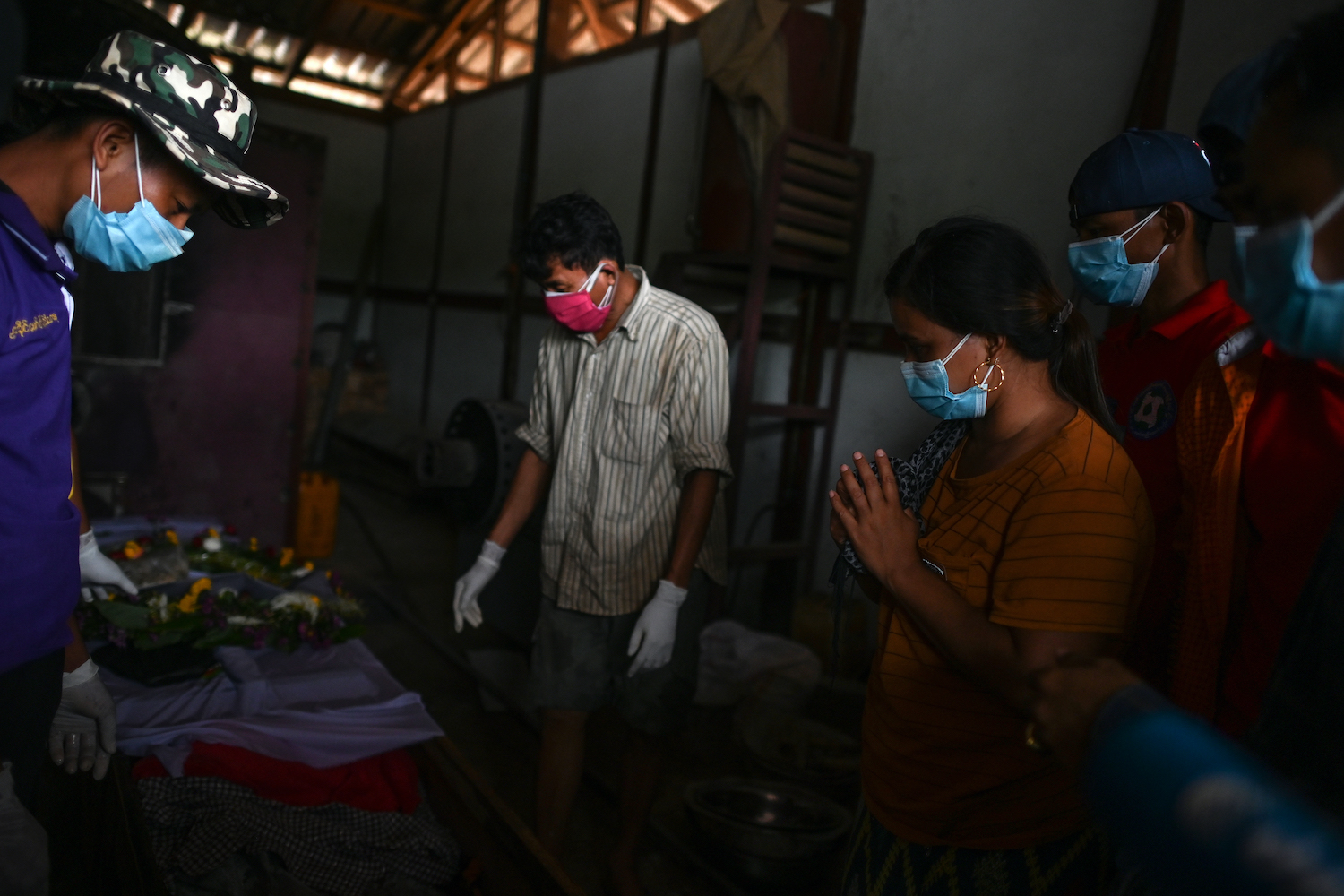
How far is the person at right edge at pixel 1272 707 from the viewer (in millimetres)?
616

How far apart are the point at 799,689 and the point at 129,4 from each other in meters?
4.47

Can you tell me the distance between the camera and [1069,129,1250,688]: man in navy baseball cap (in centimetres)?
172

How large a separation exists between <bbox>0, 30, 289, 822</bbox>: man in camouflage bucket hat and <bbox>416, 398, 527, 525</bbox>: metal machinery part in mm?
1987

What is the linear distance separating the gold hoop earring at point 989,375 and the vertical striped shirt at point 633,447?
103cm

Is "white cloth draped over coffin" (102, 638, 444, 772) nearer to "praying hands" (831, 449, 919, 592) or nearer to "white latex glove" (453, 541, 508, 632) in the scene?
"white latex glove" (453, 541, 508, 632)

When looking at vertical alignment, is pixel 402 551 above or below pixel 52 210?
below

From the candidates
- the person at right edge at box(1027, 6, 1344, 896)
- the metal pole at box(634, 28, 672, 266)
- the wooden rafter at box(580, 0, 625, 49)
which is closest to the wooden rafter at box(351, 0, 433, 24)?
the wooden rafter at box(580, 0, 625, 49)

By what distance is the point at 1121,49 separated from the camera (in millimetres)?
3406

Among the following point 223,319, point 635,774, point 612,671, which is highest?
point 223,319

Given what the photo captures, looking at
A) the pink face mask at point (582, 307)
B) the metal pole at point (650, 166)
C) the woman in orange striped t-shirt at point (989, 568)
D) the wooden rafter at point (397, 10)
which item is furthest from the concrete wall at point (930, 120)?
the wooden rafter at point (397, 10)

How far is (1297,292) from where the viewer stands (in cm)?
81

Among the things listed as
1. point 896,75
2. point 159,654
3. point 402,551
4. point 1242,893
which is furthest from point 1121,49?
point 402,551

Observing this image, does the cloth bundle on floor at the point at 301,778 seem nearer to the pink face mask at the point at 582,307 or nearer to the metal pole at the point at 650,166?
the pink face mask at the point at 582,307

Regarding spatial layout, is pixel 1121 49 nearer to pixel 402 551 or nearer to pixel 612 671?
pixel 612 671
